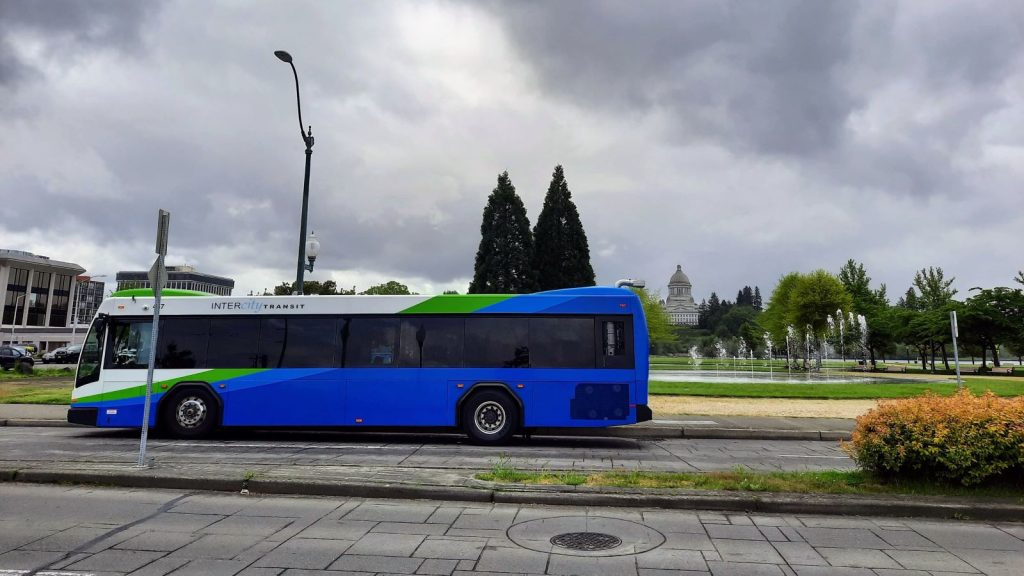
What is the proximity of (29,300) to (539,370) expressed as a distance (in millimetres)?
114200

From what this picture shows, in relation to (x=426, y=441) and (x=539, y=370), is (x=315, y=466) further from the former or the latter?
(x=539, y=370)

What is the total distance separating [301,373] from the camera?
12688 mm

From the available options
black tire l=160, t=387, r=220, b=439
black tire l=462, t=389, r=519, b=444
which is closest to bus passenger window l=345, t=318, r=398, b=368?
black tire l=462, t=389, r=519, b=444

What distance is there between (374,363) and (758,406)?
13061mm

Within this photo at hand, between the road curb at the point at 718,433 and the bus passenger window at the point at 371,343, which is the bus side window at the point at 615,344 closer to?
the road curb at the point at 718,433

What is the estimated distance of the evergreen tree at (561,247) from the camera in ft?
202

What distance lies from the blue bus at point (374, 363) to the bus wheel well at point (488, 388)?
1.1 inches

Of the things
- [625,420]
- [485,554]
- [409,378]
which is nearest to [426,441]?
[409,378]

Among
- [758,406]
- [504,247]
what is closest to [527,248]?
[504,247]

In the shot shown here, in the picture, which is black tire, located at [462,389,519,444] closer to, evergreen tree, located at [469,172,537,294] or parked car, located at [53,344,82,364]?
evergreen tree, located at [469,172,537,294]

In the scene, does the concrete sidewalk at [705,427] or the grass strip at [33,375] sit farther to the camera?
the grass strip at [33,375]

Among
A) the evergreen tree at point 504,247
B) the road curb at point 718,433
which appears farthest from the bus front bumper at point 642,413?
the evergreen tree at point 504,247

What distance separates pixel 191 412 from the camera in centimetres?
1280

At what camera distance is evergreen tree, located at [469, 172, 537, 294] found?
5894cm
